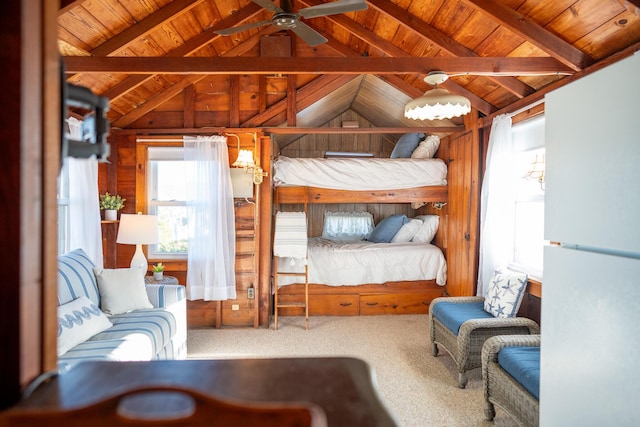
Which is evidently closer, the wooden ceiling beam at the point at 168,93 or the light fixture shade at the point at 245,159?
the light fixture shade at the point at 245,159

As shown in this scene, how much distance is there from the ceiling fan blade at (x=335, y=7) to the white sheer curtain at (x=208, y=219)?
85.1 inches

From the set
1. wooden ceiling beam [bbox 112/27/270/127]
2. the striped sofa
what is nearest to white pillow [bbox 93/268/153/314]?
the striped sofa

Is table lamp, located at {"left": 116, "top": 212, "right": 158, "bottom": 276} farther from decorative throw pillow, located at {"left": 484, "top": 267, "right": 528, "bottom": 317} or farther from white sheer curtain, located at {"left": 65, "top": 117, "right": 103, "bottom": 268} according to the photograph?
decorative throw pillow, located at {"left": 484, "top": 267, "right": 528, "bottom": 317}

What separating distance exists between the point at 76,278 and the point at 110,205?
59.6 inches

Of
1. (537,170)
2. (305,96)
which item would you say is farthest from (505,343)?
(305,96)

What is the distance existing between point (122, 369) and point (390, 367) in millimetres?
2798

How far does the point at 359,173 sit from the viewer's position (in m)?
4.59

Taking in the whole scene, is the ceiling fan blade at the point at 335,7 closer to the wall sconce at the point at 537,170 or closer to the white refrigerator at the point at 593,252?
the white refrigerator at the point at 593,252

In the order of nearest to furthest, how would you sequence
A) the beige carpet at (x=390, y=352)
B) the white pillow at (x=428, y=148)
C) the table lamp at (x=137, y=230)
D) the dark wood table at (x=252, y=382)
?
1. the dark wood table at (x=252, y=382)
2. the beige carpet at (x=390, y=352)
3. the table lamp at (x=137, y=230)
4. the white pillow at (x=428, y=148)

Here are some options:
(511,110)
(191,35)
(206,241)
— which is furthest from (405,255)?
(191,35)

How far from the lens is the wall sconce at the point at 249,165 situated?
388 cm

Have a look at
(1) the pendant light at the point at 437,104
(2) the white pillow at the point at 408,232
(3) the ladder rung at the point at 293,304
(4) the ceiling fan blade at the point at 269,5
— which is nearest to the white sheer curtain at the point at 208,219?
(3) the ladder rung at the point at 293,304

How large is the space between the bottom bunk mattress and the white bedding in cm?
80

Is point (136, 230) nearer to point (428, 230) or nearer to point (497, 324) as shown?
point (497, 324)
